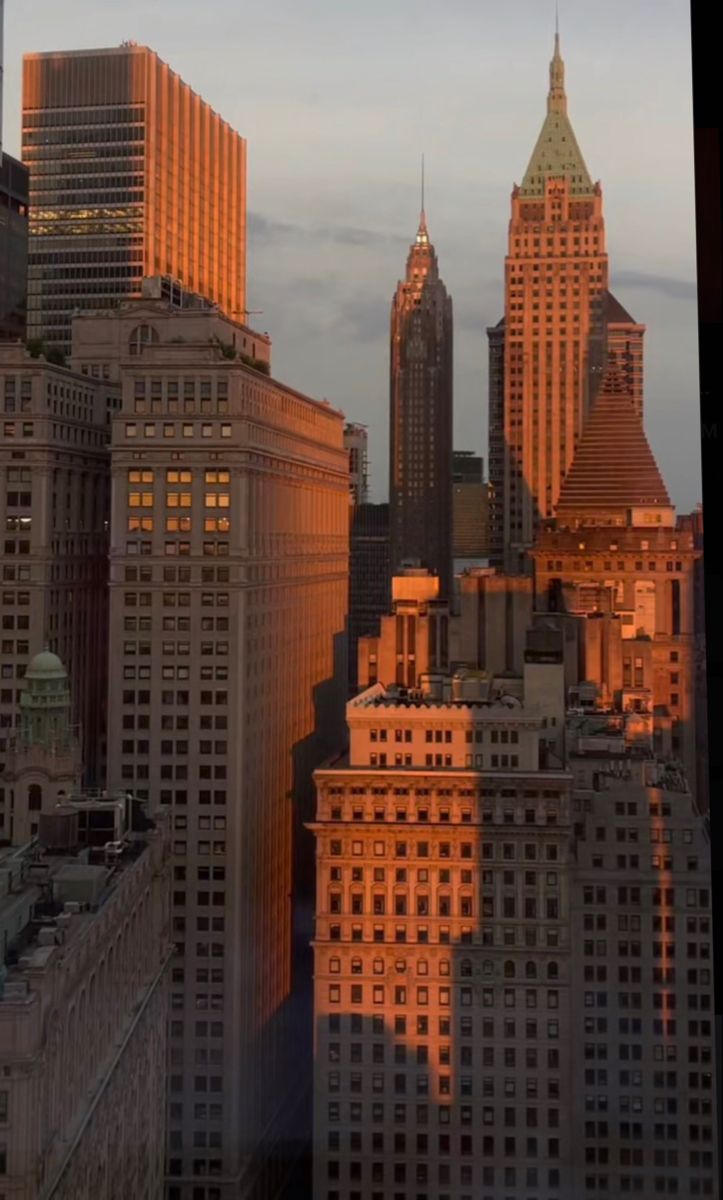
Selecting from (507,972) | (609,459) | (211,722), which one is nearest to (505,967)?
(507,972)

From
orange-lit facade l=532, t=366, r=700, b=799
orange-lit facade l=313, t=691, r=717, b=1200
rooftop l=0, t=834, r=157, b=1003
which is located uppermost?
orange-lit facade l=532, t=366, r=700, b=799

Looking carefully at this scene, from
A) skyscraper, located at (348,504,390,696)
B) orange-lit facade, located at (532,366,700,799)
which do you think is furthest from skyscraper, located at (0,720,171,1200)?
skyscraper, located at (348,504,390,696)

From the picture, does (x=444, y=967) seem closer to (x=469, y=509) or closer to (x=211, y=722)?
(x=211, y=722)

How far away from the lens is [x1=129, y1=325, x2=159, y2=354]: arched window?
745cm

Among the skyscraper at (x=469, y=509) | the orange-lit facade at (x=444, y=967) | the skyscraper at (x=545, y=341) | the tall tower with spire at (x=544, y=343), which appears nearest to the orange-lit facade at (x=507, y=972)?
the orange-lit facade at (x=444, y=967)

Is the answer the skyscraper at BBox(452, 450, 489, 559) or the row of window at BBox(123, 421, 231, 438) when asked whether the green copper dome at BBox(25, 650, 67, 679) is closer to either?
the row of window at BBox(123, 421, 231, 438)

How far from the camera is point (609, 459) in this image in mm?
10711

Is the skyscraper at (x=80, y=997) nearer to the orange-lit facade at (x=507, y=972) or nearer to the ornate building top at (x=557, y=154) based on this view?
the orange-lit facade at (x=507, y=972)

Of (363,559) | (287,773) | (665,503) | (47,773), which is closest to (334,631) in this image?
(363,559)

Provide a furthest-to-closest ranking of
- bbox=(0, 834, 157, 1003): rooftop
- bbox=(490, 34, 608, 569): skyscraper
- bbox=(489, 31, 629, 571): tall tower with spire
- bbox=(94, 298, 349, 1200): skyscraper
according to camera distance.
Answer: bbox=(490, 34, 608, 569): skyscraper → bbox=(489, 31, 629, 571): tall tower with spire → bbox=(94, 298, 349, 1200): skyscraper → bbox=(0, 834, 157, 1003): rooftop

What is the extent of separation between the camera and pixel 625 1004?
5.57 meters

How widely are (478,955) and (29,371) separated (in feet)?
11.7

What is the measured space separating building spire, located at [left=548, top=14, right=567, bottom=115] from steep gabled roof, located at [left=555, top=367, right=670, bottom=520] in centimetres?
405

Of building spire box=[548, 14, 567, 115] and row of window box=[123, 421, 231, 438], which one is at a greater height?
building spire box=[548, 14, 567, 115]
